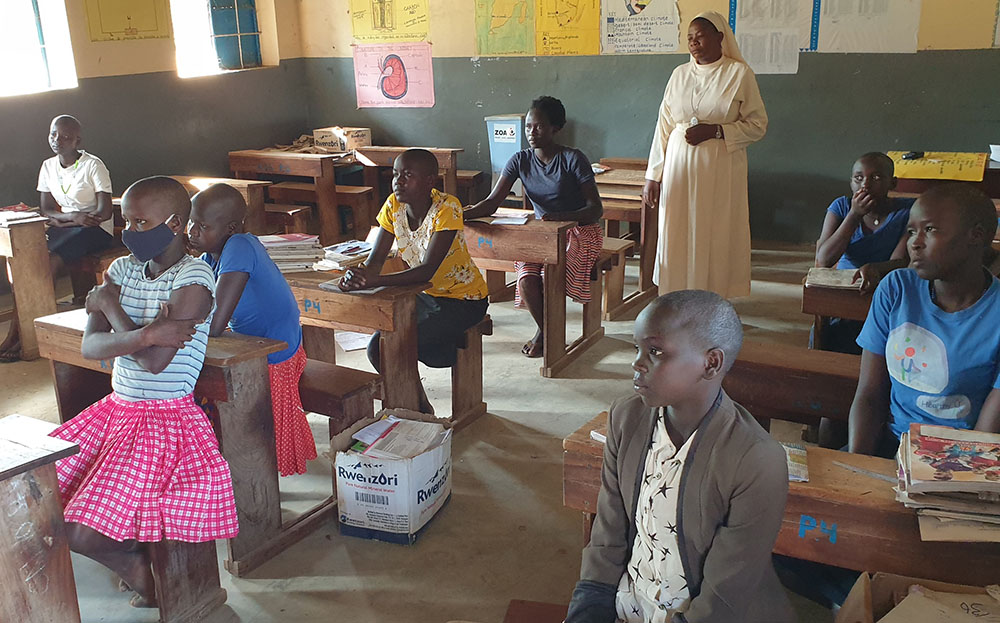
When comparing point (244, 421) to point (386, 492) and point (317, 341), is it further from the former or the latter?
point (317, 341)

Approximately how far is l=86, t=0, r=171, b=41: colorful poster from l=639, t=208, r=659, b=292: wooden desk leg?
4417mm

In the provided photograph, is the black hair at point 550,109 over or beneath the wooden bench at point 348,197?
over

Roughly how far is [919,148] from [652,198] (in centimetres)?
295

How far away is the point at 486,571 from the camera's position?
2.80m

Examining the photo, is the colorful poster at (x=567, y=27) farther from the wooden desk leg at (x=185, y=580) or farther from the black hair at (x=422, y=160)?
the wooden desk leg at (x=185, y=580)

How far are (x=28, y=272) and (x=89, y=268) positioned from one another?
505mm

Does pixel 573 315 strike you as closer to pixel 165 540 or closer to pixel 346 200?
pixel 346 200

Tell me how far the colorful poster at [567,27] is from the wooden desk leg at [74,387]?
18.0ft

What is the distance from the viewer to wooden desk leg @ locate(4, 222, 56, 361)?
4.93 m

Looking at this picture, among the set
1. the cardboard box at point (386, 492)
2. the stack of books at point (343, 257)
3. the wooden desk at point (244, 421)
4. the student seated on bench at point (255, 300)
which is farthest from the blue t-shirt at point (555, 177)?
the wooden desk at point (244, 421)

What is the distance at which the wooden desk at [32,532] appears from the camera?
197 centimetres

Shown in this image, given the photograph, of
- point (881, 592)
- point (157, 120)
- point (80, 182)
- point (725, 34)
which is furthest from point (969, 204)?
point (157, 120)

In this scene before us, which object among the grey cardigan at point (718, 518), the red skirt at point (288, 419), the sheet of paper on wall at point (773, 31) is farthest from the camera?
the sheet of paper on wall at point (773, 31)

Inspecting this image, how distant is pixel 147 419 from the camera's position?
97.5 inches
